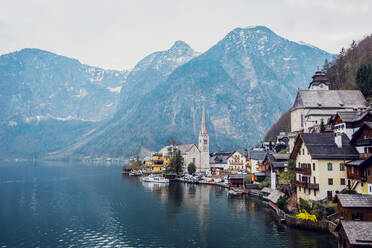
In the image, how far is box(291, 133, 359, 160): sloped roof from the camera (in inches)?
2348

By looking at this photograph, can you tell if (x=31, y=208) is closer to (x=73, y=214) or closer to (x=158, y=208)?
(x=73, y=214)

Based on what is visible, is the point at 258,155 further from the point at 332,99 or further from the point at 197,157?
the point at 197,157

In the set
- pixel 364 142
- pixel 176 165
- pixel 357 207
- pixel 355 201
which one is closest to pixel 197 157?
pixel 176 165

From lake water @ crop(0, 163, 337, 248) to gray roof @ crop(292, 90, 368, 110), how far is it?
38.9 meters

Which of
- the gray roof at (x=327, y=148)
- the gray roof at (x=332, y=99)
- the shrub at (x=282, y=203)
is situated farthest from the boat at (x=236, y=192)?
the gray roof at (x=327, y=148)

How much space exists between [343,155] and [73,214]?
58.3m

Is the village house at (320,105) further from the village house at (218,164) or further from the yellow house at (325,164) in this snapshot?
the village house at (218,164)

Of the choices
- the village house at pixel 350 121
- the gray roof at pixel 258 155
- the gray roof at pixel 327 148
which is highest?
the village house at pixel 350 121

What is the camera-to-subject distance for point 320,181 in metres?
60.1

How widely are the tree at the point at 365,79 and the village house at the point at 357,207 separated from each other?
73157 mm

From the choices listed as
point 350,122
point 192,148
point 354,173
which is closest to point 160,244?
point 354,173

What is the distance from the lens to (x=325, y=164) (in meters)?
60.2

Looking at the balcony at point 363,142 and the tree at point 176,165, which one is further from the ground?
the balcony at point 363,142

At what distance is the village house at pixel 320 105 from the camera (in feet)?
343
